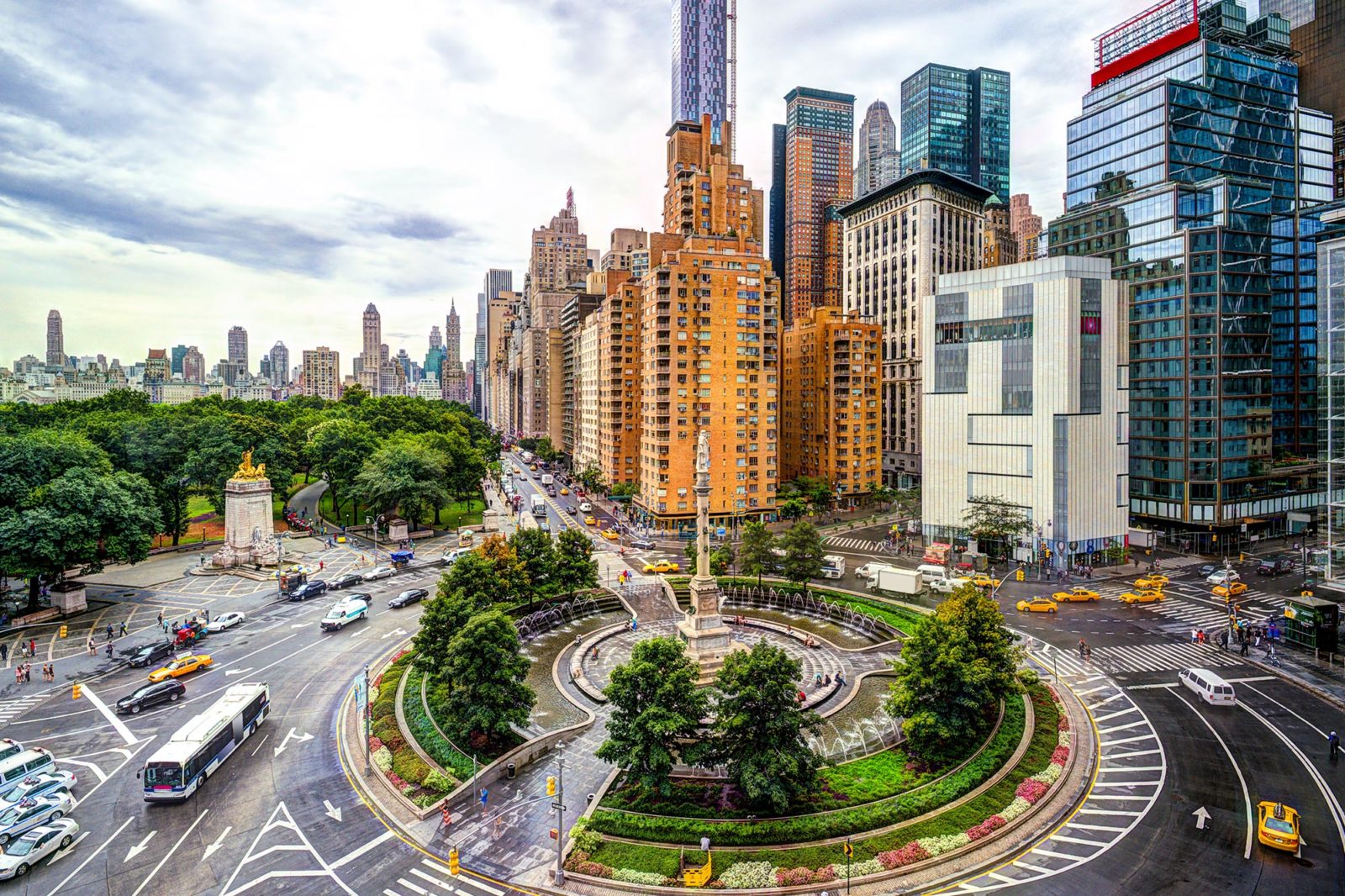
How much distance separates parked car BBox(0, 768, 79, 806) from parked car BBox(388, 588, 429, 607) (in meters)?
30.0

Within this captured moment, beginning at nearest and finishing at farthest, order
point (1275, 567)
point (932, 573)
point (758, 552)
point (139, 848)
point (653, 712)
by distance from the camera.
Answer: point (139, 848)
point (653, 712)
point (758, 552)
point (932, 573)
point (1275, 567)

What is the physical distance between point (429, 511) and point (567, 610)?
46.6 meters

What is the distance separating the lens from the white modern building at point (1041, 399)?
252ft

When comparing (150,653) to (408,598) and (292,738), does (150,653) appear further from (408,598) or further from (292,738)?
(408,598)

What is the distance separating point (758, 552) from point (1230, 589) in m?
46.6

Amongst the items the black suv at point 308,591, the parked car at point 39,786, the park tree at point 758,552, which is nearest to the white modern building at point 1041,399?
the park tree at point 758,552

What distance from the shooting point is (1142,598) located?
216 ft

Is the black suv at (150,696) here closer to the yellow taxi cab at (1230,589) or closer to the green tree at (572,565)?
the green tree at (572,565)

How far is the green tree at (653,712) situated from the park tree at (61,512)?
53247mm

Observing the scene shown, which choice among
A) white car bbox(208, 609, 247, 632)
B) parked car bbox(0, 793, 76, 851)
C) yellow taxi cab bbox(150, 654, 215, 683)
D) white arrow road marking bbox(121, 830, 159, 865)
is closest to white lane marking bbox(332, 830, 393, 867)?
white arrow road marking bbox(121, 830, 159, 865)

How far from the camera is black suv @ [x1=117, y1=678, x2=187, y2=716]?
4219 centimetres

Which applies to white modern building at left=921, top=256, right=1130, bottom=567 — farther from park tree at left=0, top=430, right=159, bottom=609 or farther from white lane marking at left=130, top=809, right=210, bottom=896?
park tree at left=0, top=430, right=159, bottom=609

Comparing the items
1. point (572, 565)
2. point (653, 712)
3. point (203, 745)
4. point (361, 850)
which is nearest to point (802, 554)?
point (572, 565)

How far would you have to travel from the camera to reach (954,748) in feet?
118
